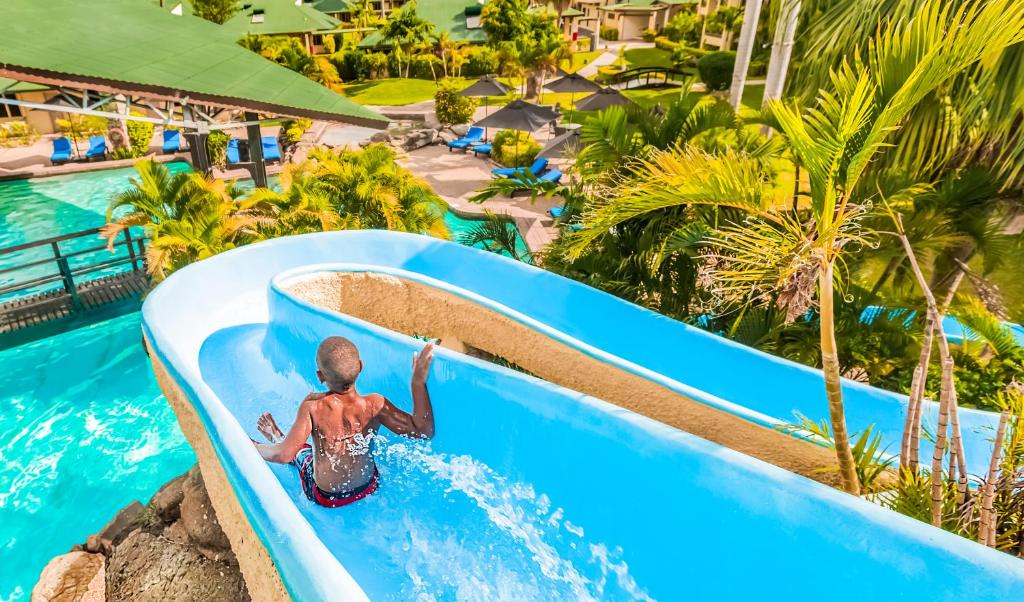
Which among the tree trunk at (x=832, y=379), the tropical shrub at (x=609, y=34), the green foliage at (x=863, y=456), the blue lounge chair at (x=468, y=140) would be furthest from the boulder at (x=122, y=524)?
the tropical shrub at (x=609, y=34)

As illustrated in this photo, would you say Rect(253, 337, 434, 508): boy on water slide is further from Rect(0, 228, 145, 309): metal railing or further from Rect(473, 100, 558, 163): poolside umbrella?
Rect(473, 100, 558, 163): poolside umbrella

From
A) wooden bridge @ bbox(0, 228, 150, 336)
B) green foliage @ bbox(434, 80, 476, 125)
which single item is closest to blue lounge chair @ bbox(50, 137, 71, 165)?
wooden bridge @ bbox(0, 228, 150, 336)

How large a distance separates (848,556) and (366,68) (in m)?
39.1

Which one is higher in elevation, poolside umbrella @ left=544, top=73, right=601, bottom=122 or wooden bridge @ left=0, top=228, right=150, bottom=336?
poolside umbrella @ left=544, top=73, right=601, bottom=122

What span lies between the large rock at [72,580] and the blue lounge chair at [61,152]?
60.3 feet

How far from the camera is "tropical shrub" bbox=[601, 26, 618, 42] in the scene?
55.0m

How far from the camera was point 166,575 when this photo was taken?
20.0 feet

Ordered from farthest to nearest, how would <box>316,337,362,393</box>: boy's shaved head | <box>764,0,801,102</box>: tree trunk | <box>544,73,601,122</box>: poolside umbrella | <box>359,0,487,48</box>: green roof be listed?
Answer: <box>359,0,487,48</box>: green roof
<box>544,73,601,122</box>: poolside umbrella
<box>764,0,801,102</box>: tree trunk
<box>316,337,362,393</box>: boy's shaved head

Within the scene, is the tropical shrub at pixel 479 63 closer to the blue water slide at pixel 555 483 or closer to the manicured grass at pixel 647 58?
the manicured grass at pixel 647 58

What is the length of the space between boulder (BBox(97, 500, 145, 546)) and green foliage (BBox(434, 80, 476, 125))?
19044 mm

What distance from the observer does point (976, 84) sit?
575 cm

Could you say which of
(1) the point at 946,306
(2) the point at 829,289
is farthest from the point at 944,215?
(2) the point at 829,289

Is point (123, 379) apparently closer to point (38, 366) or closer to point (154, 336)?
point (38, 366)

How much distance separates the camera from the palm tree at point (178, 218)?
8617 mm
